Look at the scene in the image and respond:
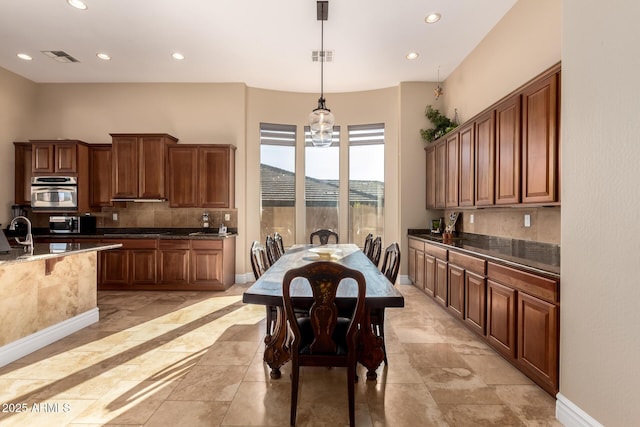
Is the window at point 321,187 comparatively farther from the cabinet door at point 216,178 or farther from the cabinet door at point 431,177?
the cabinet door at point 431,177

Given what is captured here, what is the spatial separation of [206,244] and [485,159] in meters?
4.01

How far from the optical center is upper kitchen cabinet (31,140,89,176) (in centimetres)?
494

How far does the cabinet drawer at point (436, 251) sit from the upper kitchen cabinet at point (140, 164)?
4.18 meters

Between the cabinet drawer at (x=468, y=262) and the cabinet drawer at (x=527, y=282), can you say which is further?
the cabinet drawer at (x=468, y=262)

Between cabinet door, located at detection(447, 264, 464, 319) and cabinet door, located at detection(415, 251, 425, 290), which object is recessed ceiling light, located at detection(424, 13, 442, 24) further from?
cabinet door, located at detection(415, 251, 425, 290)

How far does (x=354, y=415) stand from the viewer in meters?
1.79

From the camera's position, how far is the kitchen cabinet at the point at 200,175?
503 centimetres

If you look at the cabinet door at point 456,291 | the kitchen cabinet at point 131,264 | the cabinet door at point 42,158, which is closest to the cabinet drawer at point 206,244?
the kitchen cabinet at point 131,264

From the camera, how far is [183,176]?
16.5 ft

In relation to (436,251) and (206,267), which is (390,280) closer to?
(436,251)

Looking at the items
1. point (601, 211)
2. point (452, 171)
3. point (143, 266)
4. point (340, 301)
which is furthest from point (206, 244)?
point (601, 211)

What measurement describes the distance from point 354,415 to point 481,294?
1774mm

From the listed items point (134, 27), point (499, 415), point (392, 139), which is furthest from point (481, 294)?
point (134, 27)

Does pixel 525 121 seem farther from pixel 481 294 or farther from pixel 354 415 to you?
pixel 354 415
